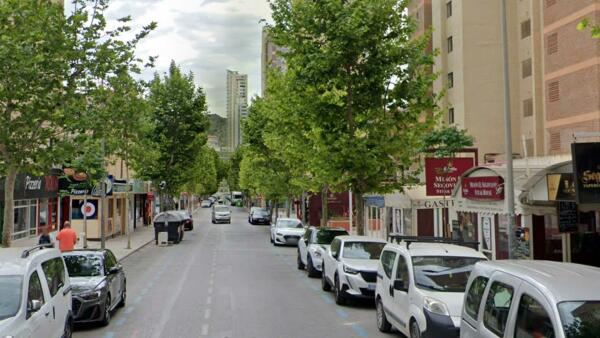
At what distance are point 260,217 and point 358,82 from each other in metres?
39.8

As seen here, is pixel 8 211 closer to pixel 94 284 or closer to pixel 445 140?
pixel 94 284

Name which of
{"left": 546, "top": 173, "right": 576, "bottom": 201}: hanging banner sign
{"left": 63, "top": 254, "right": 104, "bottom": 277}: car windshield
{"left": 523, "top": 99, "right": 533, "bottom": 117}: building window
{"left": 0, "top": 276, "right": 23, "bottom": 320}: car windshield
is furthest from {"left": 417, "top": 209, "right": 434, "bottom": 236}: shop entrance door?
{"left": 0, "top": 276, "right": 23, "bottom": 320}: car windshield

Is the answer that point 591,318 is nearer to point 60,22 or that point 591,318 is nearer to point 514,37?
point 60,22

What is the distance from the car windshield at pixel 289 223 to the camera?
3606 cm

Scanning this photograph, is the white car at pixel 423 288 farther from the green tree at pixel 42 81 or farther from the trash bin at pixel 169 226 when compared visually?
the trash bin at pixel 169 226

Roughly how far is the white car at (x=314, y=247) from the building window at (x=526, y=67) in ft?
89.9

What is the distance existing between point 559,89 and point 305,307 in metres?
25.3

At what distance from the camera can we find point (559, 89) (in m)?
33.4

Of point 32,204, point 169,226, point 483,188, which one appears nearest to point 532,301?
point 483,188

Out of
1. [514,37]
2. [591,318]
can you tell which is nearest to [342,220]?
[514,37]

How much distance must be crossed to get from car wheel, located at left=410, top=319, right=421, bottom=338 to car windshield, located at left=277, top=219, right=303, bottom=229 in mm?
26586

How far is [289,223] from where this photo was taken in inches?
1439

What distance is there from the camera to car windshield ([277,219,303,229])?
1420 inches

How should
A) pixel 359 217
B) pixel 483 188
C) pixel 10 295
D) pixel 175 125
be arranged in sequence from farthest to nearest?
pixel 175 125 → pixel 359 217 → pixel 483 188 → pixel 10 295
